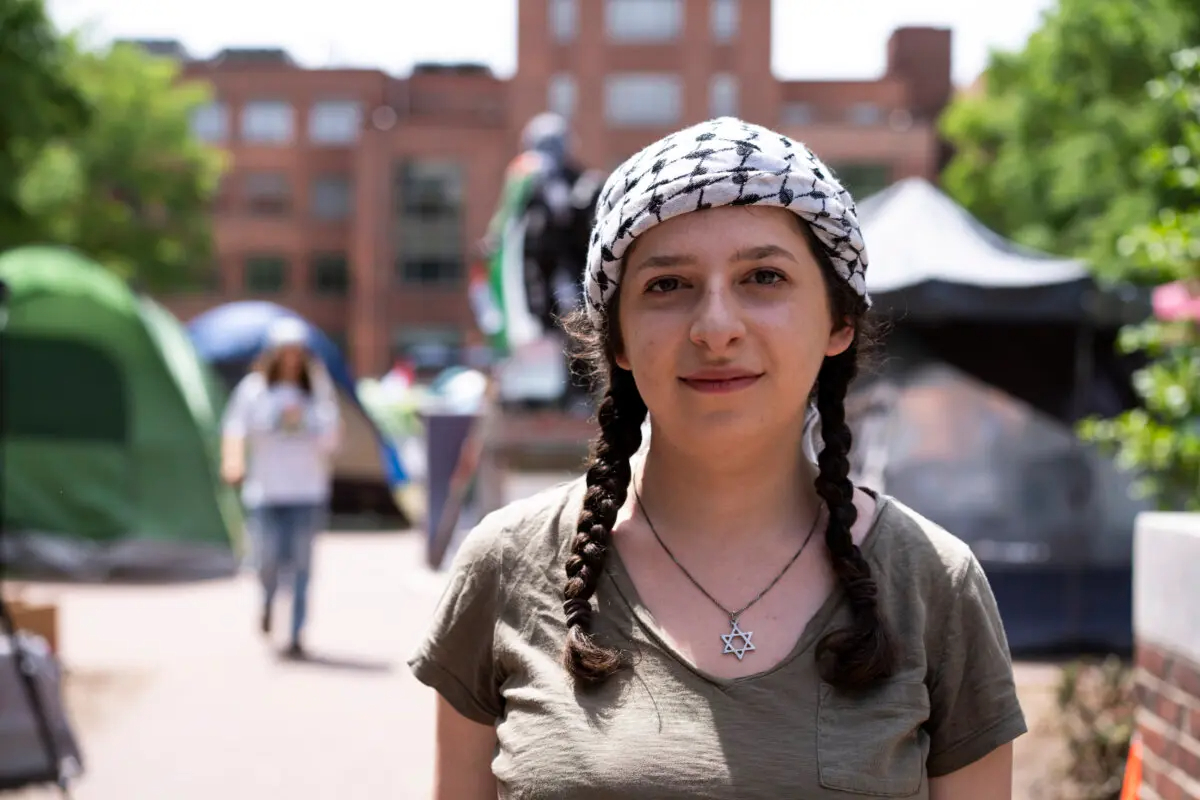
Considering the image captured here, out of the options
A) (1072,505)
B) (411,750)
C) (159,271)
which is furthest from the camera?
(159,271)

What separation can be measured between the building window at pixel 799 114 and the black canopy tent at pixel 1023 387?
4654 cm

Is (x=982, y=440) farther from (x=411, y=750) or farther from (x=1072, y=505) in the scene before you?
(x=411, y=750)

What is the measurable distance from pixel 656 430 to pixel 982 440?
9.28 m

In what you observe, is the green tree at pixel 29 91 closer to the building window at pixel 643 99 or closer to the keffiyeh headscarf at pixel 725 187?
the keffiyeh headscarf at pixel 725 187

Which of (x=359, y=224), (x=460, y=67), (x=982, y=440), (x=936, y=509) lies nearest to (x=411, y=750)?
(x=936, y=509)

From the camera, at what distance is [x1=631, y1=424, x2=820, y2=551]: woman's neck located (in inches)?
75.5

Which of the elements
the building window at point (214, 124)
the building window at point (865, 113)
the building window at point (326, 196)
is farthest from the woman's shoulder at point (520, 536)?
the building window at point (214, 124)

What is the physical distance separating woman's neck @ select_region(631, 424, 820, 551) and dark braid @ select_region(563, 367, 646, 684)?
3.0 inches

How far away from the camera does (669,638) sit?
6.07 ft

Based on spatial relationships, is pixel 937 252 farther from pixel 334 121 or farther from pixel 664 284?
pixel 334 121

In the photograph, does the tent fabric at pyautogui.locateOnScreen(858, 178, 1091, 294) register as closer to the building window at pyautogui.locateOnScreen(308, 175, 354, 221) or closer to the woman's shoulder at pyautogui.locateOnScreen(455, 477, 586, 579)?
the woman's shoulder at pyautogui.locateOnScreen(455, 477, 586, 579)

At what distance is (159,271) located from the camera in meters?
35.5

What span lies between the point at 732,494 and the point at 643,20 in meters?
54.3

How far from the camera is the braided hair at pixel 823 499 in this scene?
5.88ft
